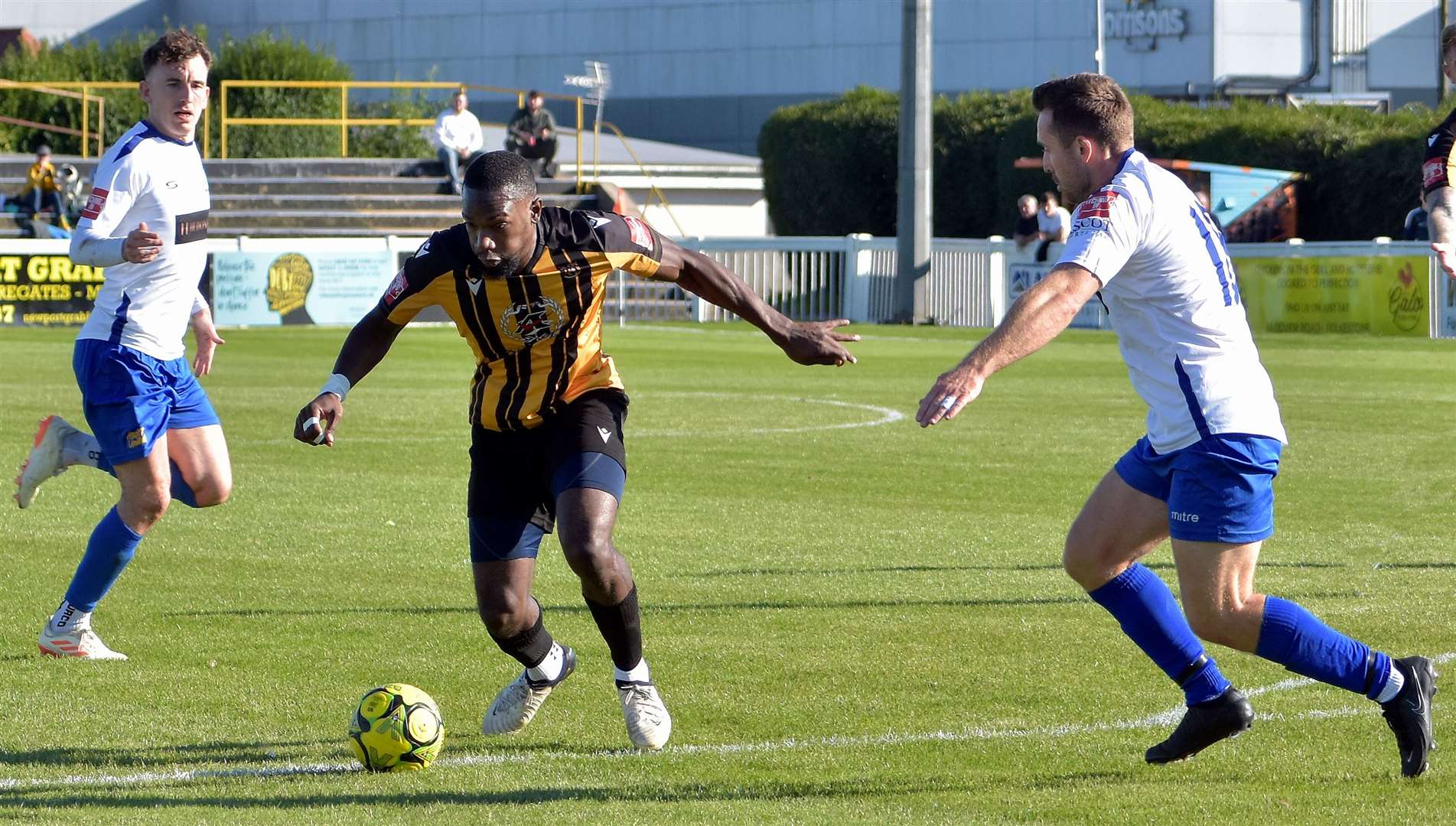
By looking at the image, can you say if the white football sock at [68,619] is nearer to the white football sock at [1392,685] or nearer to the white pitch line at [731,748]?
the white pitch line at [731,748]

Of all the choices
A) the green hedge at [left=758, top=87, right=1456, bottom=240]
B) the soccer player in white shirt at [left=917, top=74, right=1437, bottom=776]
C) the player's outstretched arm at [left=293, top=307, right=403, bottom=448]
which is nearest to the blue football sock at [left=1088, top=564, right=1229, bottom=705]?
the soccer player in white shirt at [left=917, top=74, right=1437, bottom=776]

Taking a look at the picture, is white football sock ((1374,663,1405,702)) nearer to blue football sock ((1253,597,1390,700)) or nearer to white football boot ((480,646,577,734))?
blue football sock ((1253,597,1390,700))

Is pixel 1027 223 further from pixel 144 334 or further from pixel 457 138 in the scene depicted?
pixel 144 334

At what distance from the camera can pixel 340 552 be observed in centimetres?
952

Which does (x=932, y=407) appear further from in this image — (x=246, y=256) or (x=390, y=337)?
(x=246, y=256)

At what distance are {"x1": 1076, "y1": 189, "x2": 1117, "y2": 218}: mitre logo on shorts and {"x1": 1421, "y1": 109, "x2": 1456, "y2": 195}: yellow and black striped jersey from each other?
145 inches

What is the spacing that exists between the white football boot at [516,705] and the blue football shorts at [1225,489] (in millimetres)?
2055

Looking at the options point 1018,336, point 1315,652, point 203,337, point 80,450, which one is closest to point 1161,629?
point 1315,652

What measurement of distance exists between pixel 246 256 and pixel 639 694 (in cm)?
2364

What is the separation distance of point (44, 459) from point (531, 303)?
3.07 meters

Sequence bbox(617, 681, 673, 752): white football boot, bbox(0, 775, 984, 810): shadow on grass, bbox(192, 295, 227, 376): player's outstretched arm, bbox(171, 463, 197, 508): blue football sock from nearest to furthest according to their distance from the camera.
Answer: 1. bbox(0, 775, 984, 810): shadow on grass
2. bbox(617, 681, 673, 752): white football boot
3. bbox(171, 463, 197, 508): blue football sock
4. bbox(192, 295, 227, 376): player's outstretched arm

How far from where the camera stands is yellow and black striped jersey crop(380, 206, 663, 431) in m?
5.85

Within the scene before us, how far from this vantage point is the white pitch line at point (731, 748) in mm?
5461

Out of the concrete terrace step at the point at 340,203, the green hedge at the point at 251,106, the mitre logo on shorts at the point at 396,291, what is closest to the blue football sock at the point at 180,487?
the mitre logo on shorts at the point at 396,291
